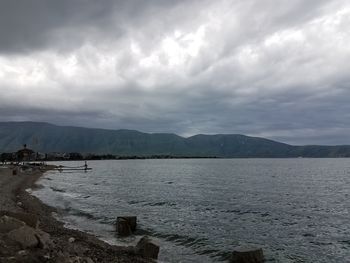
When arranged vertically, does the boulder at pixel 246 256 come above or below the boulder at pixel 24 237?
below

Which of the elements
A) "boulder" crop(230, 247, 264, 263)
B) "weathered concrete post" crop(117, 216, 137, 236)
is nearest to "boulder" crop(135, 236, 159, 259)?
"boulder" crop(230, 247, 264, 263)

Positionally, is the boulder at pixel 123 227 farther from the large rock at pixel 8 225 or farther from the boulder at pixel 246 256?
the large rock at pixel 8 225

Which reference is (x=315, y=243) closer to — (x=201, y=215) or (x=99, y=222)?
(x=201, y=215)

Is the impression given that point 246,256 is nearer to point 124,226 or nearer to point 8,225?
point 124,226

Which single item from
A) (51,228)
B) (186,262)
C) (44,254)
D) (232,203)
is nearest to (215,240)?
(186,262)

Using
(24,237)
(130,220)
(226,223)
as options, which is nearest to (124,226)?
(130,220)

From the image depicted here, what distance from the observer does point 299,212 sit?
135ft

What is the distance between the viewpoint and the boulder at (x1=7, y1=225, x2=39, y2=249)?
593 inches

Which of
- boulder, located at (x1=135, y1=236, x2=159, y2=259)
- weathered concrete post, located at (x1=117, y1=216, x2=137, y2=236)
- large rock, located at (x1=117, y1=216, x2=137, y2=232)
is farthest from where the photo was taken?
large rock, located at (x1=117, y1=216, x2=137, y2=232)

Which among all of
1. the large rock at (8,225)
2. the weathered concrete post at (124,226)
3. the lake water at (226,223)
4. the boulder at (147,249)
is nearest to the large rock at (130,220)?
the weathered concrete post at (124,226)

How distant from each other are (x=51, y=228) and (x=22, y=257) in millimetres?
13954

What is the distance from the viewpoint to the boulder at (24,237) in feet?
49.4

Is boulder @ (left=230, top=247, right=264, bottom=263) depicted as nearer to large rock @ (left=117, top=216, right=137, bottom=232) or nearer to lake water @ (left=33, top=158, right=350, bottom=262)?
lake water @ (left=33, top=158, right=350, bottom=262)

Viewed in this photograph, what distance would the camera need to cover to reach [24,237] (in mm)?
15352
